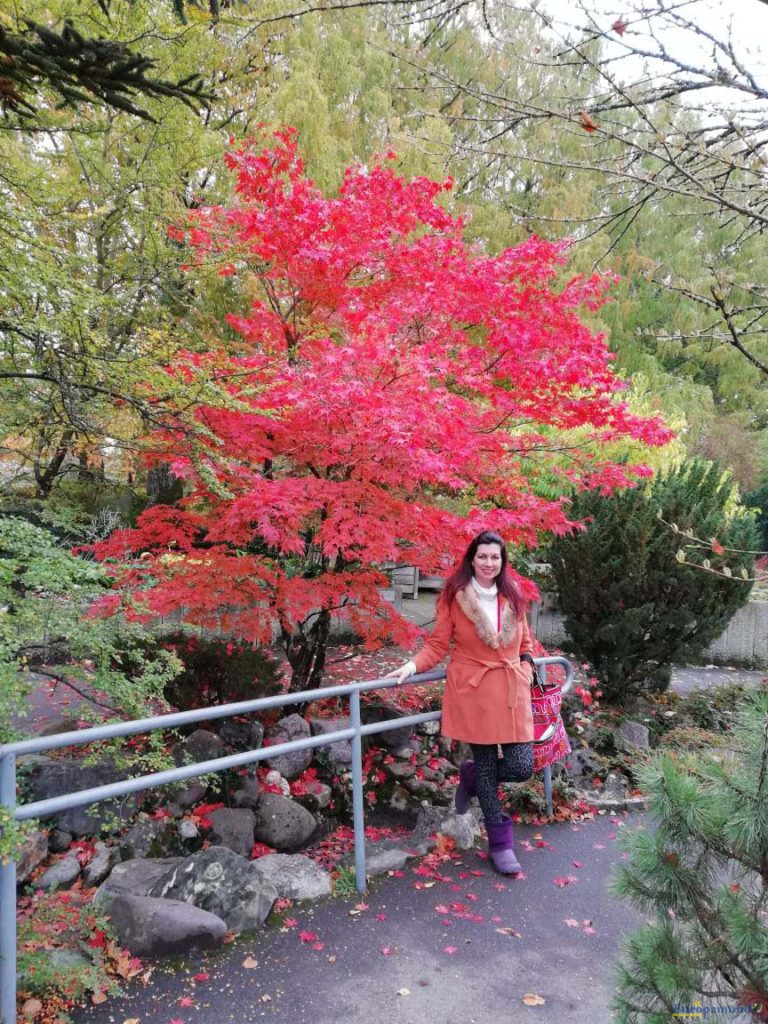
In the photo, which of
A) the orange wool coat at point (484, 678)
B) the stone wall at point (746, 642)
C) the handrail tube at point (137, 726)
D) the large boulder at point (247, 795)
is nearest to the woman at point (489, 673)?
the orange wool coat at point (484, 678)

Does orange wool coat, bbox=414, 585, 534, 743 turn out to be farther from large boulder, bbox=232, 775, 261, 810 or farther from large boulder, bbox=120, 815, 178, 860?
large boulder, bbox=120, 815, 178, 860

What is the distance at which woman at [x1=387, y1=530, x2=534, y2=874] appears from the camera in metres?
3.05

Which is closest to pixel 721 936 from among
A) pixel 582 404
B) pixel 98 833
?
pixel 98 833

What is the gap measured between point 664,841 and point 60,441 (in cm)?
588

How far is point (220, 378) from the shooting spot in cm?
386

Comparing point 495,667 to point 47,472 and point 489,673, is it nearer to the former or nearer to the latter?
point 489,673

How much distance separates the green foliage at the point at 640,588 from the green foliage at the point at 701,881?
4.06 metres

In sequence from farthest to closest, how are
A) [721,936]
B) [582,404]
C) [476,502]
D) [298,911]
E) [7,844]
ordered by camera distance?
[476,502] → [582,404] → [298,911] → [7,844] → [721,936]

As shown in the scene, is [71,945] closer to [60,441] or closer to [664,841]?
[664,841]

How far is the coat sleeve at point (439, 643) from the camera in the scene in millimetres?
3154

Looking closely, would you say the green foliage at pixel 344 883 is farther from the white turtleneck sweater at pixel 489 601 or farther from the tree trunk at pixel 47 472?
Result: the tree trunk at pixel 47 472

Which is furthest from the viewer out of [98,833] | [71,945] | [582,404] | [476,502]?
[476,502]

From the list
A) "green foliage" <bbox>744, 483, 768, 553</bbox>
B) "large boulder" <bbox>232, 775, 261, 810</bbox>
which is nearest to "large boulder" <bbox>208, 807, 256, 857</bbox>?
"large boulder" <bbox>232, 775, 261, 810</bbox>

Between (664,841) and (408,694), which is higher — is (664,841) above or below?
above
